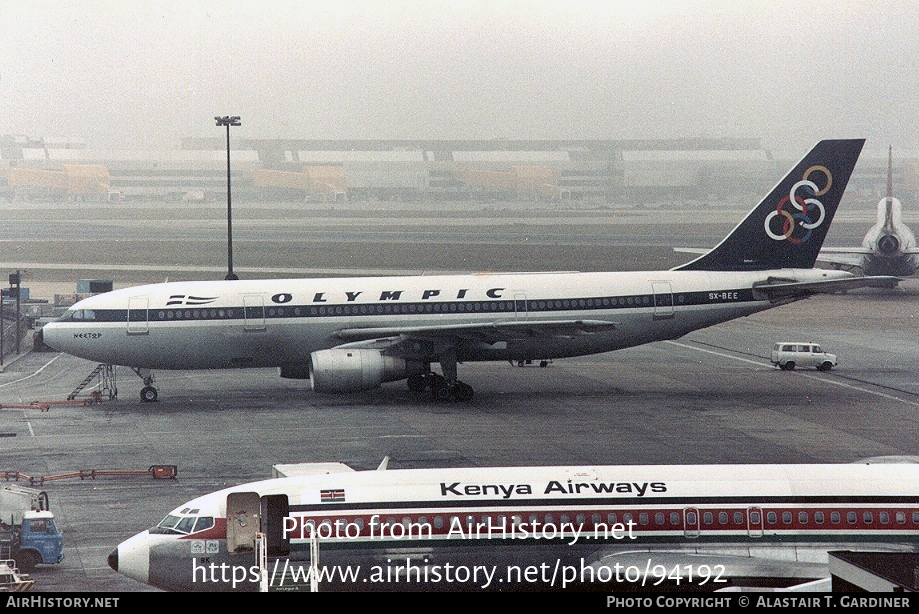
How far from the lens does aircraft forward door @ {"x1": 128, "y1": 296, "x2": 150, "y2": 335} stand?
41.2m

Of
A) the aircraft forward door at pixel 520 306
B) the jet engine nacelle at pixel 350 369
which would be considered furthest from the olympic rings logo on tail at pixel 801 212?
the jet engine nacelle at pixel 350 369

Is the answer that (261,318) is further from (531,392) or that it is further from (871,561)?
(871,561)

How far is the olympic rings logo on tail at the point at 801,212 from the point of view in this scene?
46094mm

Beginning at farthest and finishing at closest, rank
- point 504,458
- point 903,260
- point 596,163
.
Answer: point 596,163 → point 903,260 → point 504,458

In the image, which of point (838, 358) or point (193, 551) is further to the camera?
point (838, 358)

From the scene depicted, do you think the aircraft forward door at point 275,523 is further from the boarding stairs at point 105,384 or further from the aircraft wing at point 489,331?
the boarding stairs at point 105,384

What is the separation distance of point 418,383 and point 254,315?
657 cm

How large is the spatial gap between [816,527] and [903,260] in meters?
66.1

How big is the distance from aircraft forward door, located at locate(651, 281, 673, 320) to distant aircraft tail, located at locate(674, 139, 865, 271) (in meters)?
1.98

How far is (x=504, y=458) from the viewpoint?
32.3m

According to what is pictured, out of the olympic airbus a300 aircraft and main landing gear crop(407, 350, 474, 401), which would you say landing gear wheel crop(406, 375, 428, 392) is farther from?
main landing gear crop(407, 350, 474, 401)

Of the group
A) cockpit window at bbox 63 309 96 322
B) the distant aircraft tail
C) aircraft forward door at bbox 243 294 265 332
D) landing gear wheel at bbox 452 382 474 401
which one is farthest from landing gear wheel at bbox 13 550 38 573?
the distant aircraft tail

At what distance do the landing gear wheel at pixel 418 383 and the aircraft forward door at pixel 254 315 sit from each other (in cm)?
589

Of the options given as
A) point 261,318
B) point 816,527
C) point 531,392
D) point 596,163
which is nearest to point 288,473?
point 816,527
